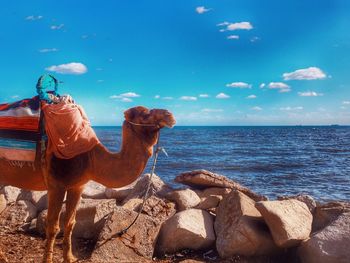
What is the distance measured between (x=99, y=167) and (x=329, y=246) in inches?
142

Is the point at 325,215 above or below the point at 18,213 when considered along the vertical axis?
above

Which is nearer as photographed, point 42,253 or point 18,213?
point 42,253

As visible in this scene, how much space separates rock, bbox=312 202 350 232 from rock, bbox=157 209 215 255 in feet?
6.15

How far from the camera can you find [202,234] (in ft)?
21.0

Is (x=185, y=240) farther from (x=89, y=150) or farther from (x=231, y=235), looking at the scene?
(x=89, y=150)

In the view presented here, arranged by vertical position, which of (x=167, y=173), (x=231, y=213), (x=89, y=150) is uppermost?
(x=89, y=150)

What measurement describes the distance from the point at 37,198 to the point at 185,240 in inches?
144

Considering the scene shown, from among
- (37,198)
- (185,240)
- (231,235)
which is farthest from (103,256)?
(37,198)

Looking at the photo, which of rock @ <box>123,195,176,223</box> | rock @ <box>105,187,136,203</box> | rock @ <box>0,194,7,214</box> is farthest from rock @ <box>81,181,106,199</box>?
rock @ <box>123,195,176,223</box>

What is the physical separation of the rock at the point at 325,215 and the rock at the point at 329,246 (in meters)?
0.62

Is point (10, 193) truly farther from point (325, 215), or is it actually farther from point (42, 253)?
point (325, 215)

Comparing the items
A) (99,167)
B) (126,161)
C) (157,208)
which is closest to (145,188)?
(157,208)

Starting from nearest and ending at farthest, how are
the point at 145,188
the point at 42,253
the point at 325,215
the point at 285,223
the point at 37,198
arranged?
the point at 285,223
the point at 42,253
the point at 325,215
the point at 37,198
the point at 145,188

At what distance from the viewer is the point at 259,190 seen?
50.4ft
